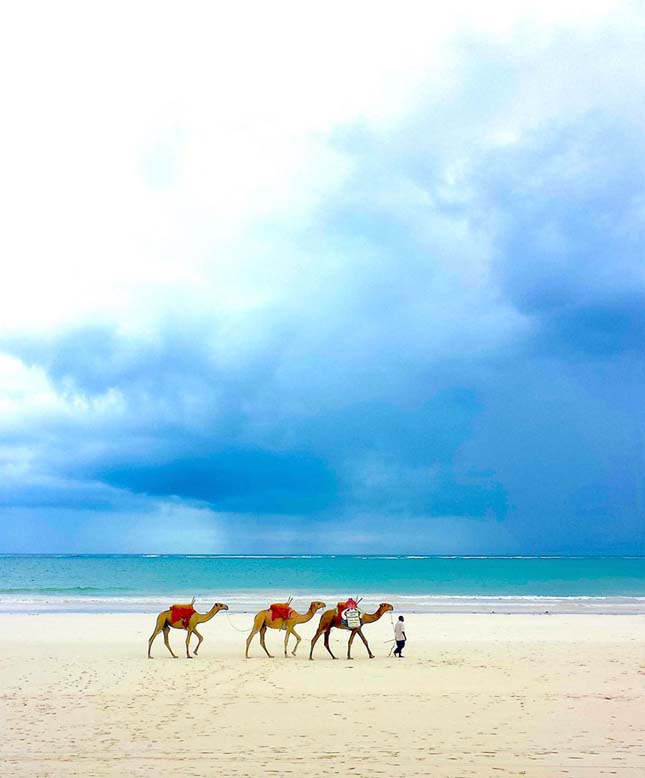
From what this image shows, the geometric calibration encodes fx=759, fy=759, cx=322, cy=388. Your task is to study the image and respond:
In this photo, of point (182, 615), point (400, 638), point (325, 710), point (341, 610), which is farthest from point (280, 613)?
point (325, 710)

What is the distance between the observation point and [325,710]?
1185 cm

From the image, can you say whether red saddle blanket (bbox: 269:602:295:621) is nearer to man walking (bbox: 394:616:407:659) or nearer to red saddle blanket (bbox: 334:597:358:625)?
red saddle blanket (bbox: 334:597:358:625)

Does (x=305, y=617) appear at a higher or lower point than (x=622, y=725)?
higher

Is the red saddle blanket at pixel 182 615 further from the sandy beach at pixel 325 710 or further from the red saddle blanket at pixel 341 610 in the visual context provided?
the red saddle blanket at pixel 341 610

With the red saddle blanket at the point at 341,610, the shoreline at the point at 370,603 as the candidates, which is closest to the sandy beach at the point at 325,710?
the red saddle blanket at the point at 341,610

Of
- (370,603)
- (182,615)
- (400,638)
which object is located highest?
(182,615)

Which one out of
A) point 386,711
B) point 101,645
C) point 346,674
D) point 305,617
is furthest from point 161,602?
point 386,711

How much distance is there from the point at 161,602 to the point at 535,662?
26.0 metres

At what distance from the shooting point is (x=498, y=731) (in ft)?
34.1

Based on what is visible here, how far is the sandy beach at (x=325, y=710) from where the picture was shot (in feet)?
29.2

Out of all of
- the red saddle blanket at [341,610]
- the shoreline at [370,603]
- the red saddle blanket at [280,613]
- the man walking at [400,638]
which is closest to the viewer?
the red saddle blanket at [341,610]

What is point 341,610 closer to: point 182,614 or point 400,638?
point 400,638

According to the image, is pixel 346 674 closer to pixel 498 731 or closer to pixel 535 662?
pixel 535 662

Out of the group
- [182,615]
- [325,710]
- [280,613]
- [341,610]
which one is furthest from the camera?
[280,613]
